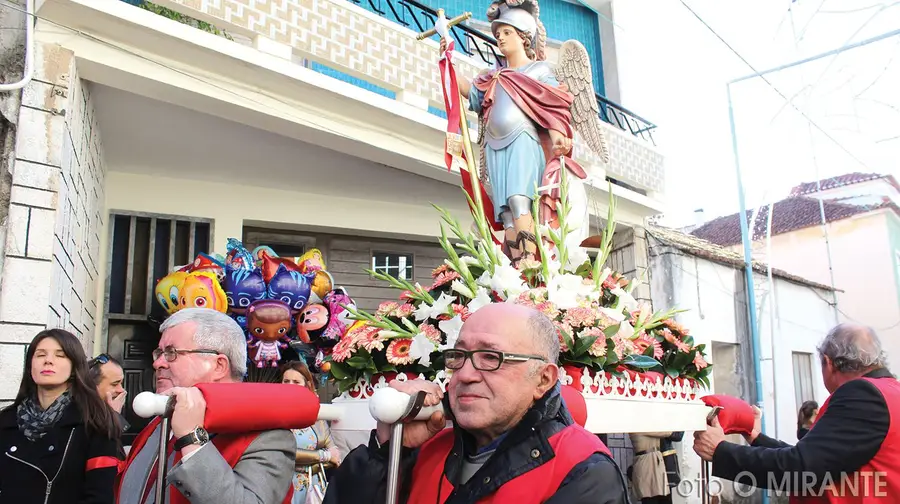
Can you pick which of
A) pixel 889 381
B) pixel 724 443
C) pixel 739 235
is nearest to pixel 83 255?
pixel 724 443

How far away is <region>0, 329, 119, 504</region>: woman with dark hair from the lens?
254 centimetres

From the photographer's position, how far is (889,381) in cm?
240

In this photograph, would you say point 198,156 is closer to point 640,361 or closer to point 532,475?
point 640,361

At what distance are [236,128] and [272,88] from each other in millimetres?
625

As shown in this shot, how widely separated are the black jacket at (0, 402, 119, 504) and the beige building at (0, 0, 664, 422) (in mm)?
1486

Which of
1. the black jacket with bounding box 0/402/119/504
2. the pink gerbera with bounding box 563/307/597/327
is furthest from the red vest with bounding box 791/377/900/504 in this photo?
the black jacket with bounding box 0/402/119/504

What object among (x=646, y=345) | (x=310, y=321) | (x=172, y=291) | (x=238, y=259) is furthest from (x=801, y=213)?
(x=646, y=345)

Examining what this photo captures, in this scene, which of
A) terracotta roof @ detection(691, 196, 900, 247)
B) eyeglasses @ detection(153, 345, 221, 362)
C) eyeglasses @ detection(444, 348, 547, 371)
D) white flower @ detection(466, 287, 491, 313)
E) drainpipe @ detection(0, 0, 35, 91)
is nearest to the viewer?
eyeglasses @ detection(444, 348, 547, 371)

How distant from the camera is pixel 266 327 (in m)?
5.58

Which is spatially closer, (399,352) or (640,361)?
(399,352)

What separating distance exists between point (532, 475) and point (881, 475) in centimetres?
143

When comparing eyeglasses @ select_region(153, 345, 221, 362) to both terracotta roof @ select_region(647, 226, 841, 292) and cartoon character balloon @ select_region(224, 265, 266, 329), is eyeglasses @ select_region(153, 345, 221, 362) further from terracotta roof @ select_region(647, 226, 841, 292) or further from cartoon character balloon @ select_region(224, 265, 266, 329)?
terracotta roof @ select_region(647, 226, 841, 292)

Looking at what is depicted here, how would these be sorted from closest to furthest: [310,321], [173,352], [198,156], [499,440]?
[499,440]
[173,352]
[310,321]
[198,156]

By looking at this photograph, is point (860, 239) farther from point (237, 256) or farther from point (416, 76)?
point (237, 256)
